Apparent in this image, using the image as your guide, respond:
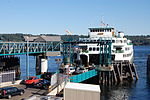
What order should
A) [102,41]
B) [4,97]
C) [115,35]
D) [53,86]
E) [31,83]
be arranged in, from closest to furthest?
[4,97]
[53,86]
[31,83]
[102,41]
[115,35]

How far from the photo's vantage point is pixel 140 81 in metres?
60.2

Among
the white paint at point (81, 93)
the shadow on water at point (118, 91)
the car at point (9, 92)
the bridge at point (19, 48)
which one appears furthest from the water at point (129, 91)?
the white paint at point (81, 93)

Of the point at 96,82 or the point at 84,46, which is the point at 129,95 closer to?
the point at 96,82

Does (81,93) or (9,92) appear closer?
(81,93)

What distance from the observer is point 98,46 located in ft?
206

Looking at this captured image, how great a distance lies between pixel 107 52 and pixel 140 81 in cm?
1081

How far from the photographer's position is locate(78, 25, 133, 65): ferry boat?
61.5m

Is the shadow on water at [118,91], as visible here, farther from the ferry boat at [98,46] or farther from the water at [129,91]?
the ferry boat at [98,46]

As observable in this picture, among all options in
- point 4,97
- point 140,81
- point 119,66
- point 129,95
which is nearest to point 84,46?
point 119,66

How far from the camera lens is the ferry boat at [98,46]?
202ft

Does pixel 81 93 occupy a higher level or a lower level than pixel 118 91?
higher

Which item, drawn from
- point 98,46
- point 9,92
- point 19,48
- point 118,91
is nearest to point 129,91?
point 118,91

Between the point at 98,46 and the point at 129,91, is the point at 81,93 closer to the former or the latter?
the point at 129,91

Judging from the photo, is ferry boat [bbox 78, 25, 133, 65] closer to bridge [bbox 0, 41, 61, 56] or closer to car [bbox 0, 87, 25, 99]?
bridge [bbox 0, 41, 61, 56]
